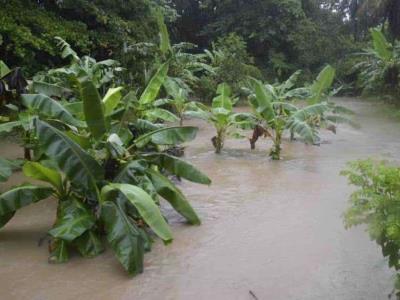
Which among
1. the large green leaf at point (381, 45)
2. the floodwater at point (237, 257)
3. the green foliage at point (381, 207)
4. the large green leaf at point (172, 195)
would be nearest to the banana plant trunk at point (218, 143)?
the floodwater at point (237, 257)

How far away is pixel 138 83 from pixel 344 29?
14592 millimetres

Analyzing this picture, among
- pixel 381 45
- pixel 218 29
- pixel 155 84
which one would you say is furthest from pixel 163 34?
pixel 218 29

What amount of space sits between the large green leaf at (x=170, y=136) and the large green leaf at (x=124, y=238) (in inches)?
49.9

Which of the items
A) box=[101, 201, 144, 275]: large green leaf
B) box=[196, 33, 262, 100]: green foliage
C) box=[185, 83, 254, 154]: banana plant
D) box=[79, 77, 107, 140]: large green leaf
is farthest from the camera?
box=[196, 33, 262, 100]: green foliage

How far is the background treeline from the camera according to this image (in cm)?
1335

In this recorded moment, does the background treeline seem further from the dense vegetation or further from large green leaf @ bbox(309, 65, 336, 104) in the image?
large green leaf @ bbox(309, 65, 336, 104)

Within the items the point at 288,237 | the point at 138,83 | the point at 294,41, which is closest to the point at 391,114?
the point at 138,83

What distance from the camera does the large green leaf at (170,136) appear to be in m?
6.22

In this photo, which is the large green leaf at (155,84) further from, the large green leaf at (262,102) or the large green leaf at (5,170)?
the large green leaf at (5,170)

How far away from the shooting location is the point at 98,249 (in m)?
5.35

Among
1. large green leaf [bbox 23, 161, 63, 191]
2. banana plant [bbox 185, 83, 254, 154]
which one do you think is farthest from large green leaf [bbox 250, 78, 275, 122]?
large green leaf [bbox 23, 161, 63, 191]

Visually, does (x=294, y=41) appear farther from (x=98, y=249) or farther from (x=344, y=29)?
(x=98, y=249)

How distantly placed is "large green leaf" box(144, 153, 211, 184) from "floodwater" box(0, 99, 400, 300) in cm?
61

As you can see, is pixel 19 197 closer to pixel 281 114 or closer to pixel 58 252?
pixel 58 252
